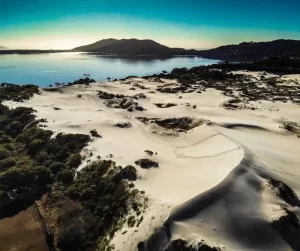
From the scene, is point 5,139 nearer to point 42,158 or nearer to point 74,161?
point 42,158

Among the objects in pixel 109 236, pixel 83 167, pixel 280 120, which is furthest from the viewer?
pixel 280 120

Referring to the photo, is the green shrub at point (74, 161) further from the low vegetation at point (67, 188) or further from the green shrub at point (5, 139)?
the green shrub at point (5, 139)

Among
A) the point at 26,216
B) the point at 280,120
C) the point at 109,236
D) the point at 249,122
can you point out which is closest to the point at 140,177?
the point at 109,236

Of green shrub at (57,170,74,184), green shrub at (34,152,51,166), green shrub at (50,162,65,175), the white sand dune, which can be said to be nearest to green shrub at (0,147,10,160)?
green shrub at (34,152,51,166)

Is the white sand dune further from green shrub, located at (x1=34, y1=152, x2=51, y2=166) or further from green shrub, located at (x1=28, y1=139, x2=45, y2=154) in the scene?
green shrub, located at (x1=34, y1=152, x2=51, y2=166)

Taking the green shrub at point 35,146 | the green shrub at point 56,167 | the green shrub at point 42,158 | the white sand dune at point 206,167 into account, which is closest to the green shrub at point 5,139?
the white sand dune at point 206,167

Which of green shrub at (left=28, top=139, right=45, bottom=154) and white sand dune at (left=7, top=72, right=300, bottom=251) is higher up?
white sand dune at (left=7, top=72, right=300, bottom=251)

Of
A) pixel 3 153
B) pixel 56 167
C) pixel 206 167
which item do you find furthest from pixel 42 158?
pixel 206 167

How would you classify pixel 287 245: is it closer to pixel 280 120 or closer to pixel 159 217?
pixel 159 217
